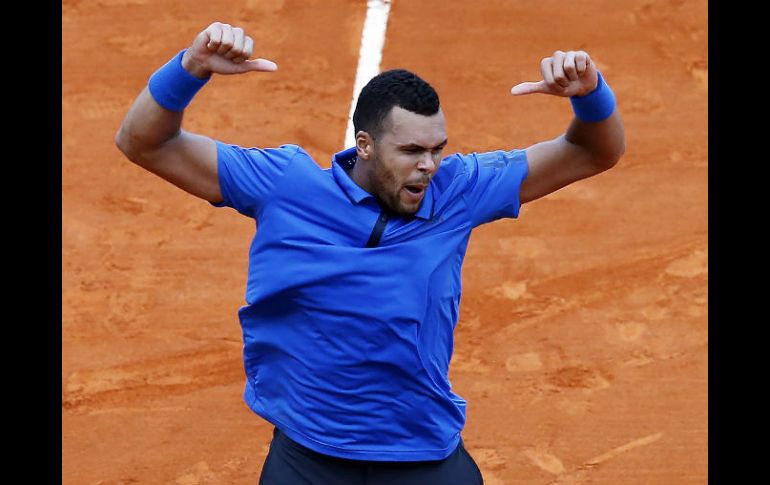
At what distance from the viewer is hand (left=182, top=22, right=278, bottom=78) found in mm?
4078

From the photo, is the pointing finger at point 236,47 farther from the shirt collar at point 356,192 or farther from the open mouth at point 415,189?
the open mouth at point 415,189

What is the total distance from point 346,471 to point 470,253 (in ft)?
11.0

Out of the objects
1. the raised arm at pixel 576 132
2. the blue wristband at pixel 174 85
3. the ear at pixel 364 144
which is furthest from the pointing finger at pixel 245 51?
the raised arm at pixel 576 132

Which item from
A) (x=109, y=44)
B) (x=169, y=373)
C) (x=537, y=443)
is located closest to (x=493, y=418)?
(x=537, y=443)

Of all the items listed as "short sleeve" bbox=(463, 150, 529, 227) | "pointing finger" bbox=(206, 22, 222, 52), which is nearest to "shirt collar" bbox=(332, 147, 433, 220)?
"short sleeve" bbox=(463, 150, 529, 227)

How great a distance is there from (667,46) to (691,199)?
136 centimetres

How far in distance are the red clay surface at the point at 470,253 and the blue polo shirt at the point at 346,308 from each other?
225 centimetres

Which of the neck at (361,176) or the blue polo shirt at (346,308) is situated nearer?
the blue polo shirt at (346,308)

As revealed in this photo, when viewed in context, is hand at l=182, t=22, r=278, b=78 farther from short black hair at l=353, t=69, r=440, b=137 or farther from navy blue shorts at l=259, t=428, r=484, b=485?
navy blue shorts at l=259, t=428, r=484, b=485

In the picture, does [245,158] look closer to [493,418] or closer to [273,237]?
[273,237]

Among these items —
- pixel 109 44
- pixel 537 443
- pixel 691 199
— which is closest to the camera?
pixel 537 443

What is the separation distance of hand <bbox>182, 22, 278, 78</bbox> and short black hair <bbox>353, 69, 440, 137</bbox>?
1.23 ft

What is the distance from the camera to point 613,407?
6762 millimetres

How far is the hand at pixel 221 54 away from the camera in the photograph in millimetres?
4078
